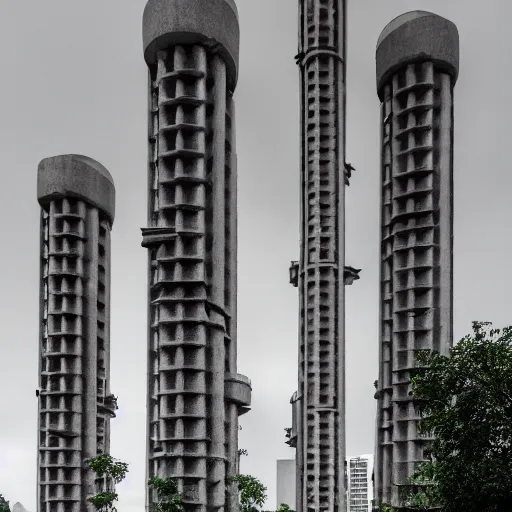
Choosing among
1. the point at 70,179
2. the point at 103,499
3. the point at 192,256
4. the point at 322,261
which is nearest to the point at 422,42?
the point at 322,261

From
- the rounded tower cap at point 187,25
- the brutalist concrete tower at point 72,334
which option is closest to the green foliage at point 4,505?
the brutalist concrete tower at point 72,334

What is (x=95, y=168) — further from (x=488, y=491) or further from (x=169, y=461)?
(x=488, y=491)

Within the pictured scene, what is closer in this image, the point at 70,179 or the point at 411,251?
the point at 411,251

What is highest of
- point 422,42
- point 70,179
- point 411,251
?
point 422,42

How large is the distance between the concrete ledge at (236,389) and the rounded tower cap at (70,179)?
3604 centimetres

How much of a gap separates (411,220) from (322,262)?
21696mm

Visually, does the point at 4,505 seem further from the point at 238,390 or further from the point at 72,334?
the point at 238,390

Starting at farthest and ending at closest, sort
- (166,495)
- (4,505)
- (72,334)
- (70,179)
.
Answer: (4,505) → (70,179) → (72,334) → (166,495)

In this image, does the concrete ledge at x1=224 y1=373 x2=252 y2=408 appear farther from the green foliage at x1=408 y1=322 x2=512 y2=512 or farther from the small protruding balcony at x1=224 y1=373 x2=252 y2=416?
the green foliage at x1=408 y1=322 x2=512 y2=512

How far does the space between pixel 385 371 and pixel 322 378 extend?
16.9 m

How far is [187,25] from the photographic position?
245ft

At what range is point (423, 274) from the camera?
3150 inches

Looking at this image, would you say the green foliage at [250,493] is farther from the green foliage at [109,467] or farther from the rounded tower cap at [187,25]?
the rounded tower cap at [187,25]

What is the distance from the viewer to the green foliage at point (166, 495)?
221 ft
